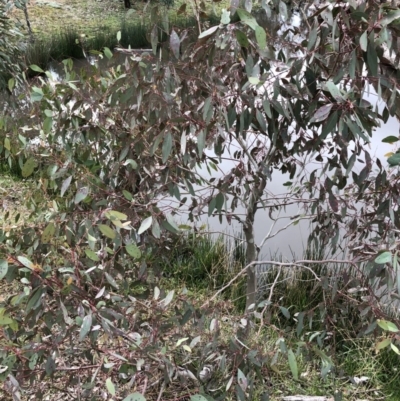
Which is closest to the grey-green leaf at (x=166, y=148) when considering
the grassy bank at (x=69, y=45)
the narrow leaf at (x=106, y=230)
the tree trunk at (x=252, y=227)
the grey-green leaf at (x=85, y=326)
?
the narrow leaf at (x=106, y=230)

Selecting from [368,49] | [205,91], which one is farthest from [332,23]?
[205,91]

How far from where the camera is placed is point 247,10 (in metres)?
0.82

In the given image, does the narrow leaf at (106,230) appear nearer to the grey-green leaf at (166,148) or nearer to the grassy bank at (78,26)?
the grey-green leaf at (166,148)

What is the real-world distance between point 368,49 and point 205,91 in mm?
402

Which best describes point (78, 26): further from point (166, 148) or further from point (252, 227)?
point (166, 148)

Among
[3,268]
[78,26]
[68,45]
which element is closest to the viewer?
[3,268]

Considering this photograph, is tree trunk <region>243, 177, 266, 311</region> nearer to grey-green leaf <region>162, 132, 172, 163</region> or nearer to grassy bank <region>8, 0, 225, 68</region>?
grey-green leaf <region>162, 132, 172, 163</region>

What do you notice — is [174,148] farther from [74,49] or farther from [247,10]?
[74,49]

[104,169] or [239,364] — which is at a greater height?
[104,169]

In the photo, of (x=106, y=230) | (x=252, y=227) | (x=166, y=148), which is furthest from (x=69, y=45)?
(x=106, y=230)

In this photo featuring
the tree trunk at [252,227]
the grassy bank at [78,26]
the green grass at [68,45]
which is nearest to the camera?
the tree trunk at [252,227]

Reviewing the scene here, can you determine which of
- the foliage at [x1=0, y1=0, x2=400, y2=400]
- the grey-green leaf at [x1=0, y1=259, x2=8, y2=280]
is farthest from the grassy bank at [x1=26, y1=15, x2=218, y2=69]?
the grey-green leaf at [x1=0, y1=259, x2=8, y2=280]

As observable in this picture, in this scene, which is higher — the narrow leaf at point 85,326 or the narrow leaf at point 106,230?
the narrow leaf at point 106,230

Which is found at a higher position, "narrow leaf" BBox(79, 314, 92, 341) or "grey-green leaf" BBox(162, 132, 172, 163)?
"grey-green leaf" BBox(162, 132, 172, 163)
